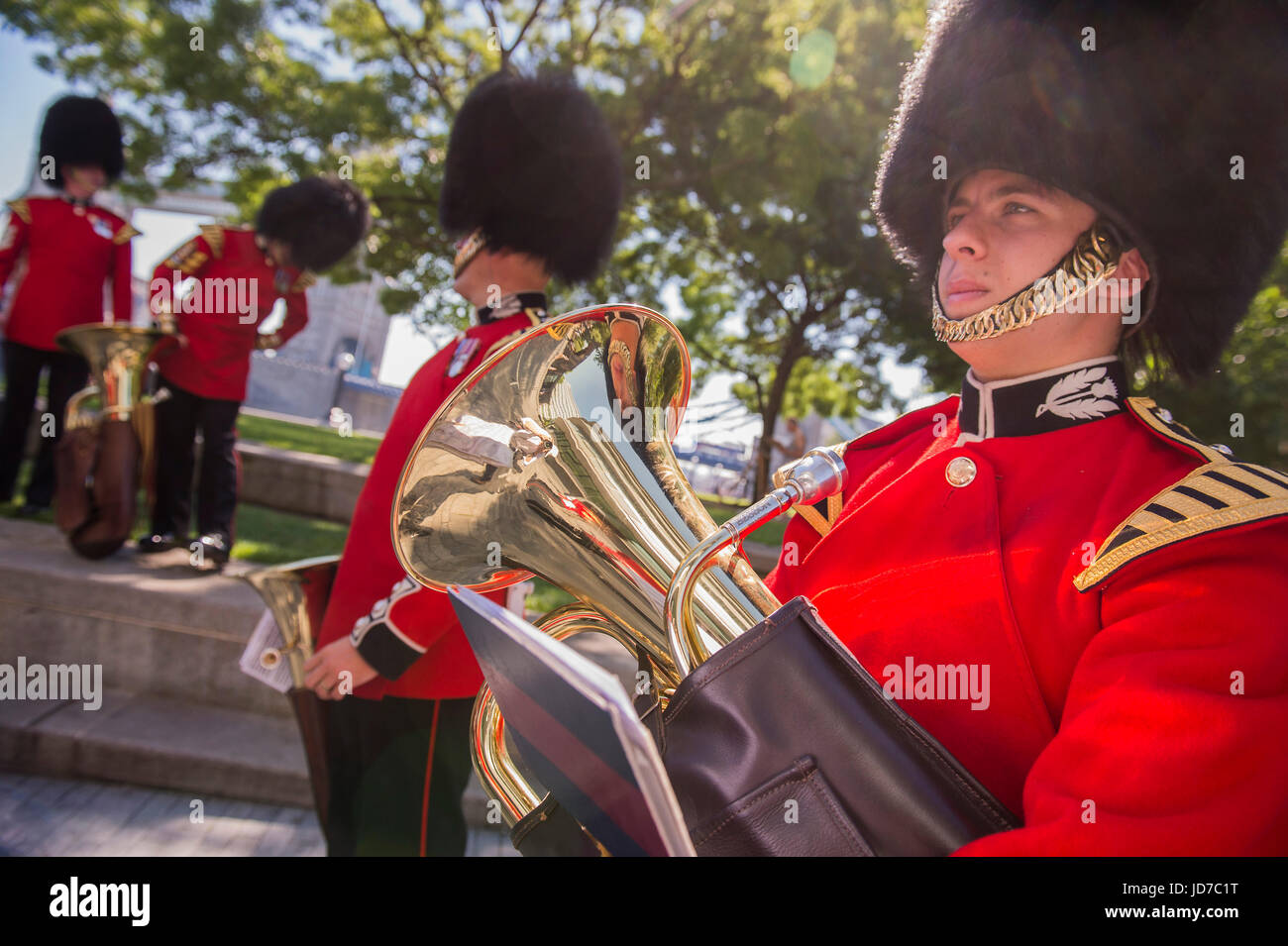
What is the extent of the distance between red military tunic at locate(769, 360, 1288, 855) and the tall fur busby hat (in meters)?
0.44

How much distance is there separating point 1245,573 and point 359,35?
9.91m

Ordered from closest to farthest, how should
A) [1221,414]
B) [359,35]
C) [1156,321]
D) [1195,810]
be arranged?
[1195,810], [1156,321], [359,35], [1221,414]

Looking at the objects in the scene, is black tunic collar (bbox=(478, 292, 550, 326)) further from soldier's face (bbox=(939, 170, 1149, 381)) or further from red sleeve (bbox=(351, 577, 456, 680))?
soldier's face (bbox=(939, 170, 1149, 381))

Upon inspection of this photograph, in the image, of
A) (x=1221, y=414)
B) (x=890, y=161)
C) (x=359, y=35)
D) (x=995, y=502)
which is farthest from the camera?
(x=1221, y=414)

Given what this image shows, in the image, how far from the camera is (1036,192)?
143 centimetres

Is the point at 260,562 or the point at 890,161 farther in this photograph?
the point at 260,562

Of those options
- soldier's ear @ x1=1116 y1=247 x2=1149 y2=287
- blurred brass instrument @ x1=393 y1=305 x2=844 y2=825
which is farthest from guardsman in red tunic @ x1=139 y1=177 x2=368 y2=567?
soldier's ear @ x1=1116 y1=247 x2=1149 y2=287

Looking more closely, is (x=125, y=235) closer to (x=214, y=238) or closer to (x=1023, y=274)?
(x=214, y=238)

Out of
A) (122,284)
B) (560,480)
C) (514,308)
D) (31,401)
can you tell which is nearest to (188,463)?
(31,401)

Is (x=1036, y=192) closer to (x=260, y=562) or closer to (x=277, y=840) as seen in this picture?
(x=277, y=840)

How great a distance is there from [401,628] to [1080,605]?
1479mm

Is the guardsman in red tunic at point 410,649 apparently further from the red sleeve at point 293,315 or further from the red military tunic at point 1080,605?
the red sleeve at point 293,315

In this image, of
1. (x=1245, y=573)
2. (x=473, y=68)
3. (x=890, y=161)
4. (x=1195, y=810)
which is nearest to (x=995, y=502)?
(x=1245, y=573)

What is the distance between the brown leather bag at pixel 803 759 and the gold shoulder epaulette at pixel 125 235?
18.5 ft
